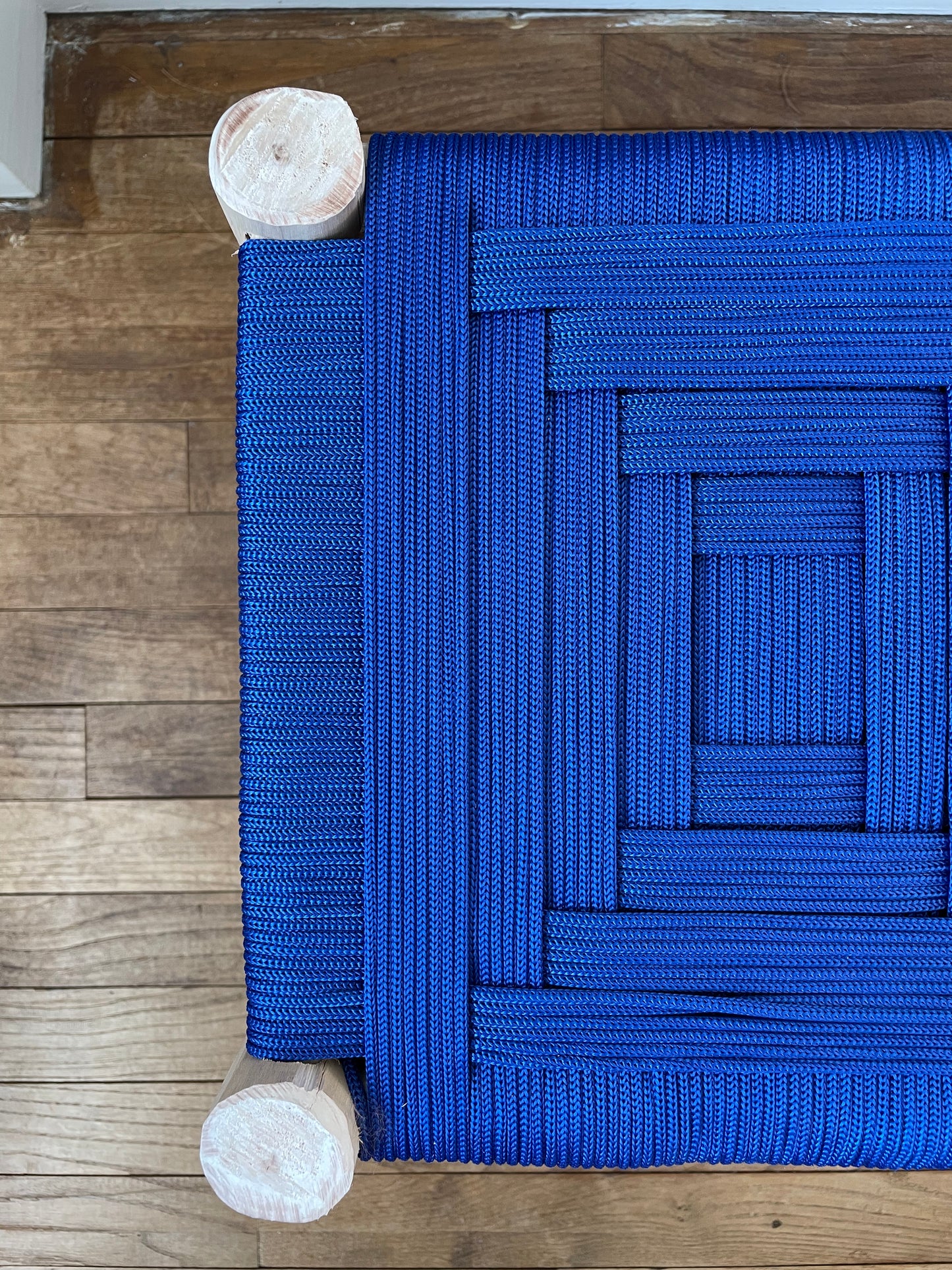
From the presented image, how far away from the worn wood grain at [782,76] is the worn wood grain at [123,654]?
0.53 meters

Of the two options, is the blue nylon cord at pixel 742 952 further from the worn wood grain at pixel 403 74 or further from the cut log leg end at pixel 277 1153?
the worn wood grain at pixel 403 74

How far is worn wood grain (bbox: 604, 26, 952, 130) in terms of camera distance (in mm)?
694

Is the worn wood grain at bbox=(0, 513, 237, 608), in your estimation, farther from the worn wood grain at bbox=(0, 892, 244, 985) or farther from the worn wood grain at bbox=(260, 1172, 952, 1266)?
the worn wood grain at bbox=(260, 1172, 952, 1266)

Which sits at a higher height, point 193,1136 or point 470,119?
point 470,119

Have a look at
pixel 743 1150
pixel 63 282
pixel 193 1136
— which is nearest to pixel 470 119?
pixel 63 282

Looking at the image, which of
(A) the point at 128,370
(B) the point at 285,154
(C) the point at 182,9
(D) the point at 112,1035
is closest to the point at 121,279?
(A) the point at 128,370

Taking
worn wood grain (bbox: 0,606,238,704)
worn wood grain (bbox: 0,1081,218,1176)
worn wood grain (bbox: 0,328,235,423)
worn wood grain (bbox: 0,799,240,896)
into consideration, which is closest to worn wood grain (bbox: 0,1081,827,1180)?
worn wood grain (bbox: 0,1081,218,1176)

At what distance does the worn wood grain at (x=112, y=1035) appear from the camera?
738 mm

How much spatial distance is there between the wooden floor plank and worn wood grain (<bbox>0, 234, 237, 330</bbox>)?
0.99 feet

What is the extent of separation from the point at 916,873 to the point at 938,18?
669 millimetres

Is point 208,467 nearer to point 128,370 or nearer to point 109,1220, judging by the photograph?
point 128,370

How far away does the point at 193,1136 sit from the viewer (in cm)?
74

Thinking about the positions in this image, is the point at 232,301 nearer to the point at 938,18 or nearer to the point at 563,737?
the point at 563,737

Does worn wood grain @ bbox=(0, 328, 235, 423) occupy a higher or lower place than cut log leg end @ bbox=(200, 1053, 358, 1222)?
higher
